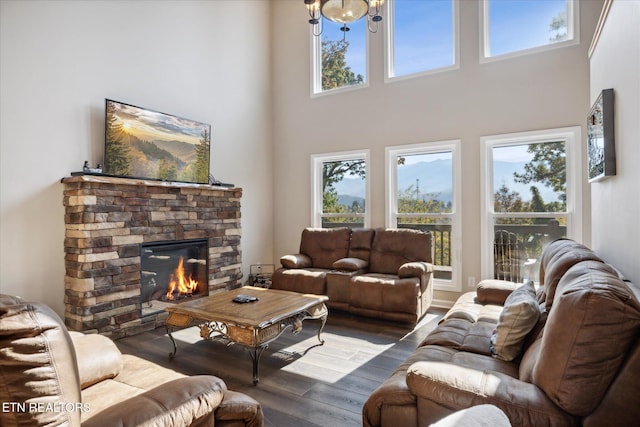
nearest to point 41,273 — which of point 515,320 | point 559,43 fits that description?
point 515,320

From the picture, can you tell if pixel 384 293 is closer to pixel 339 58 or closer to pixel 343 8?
pixel 343 8

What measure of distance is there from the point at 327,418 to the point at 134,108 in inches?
146

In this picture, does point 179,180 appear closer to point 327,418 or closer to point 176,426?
point 327,418

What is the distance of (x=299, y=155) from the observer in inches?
242

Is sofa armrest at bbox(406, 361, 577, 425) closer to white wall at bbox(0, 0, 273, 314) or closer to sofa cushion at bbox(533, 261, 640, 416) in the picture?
sofa cushion at bbox(533, 261, 640, 416)

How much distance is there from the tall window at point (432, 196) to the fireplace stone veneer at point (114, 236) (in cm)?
280

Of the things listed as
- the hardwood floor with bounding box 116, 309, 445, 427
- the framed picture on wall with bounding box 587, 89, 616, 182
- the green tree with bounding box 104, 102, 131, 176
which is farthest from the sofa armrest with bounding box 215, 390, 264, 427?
the green tree with bounding box 104, 102, 131, 176

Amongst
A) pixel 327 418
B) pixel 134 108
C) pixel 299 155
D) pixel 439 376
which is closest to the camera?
pixel 439 376

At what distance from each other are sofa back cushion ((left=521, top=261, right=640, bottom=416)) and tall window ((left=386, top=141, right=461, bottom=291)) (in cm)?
365

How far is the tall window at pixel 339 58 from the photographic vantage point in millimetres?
5646

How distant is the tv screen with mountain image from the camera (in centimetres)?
386

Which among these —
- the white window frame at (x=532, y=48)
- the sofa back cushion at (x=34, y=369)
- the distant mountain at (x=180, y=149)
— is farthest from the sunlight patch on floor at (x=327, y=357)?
the white window frame at (x=532, y=48)

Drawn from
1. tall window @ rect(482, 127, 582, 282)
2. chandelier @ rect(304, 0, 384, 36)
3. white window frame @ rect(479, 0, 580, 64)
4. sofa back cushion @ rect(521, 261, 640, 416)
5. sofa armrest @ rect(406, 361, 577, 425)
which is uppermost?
white window frame @ rect(479, 0, 580, 64)

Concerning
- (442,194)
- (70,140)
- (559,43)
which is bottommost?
(442,194)
